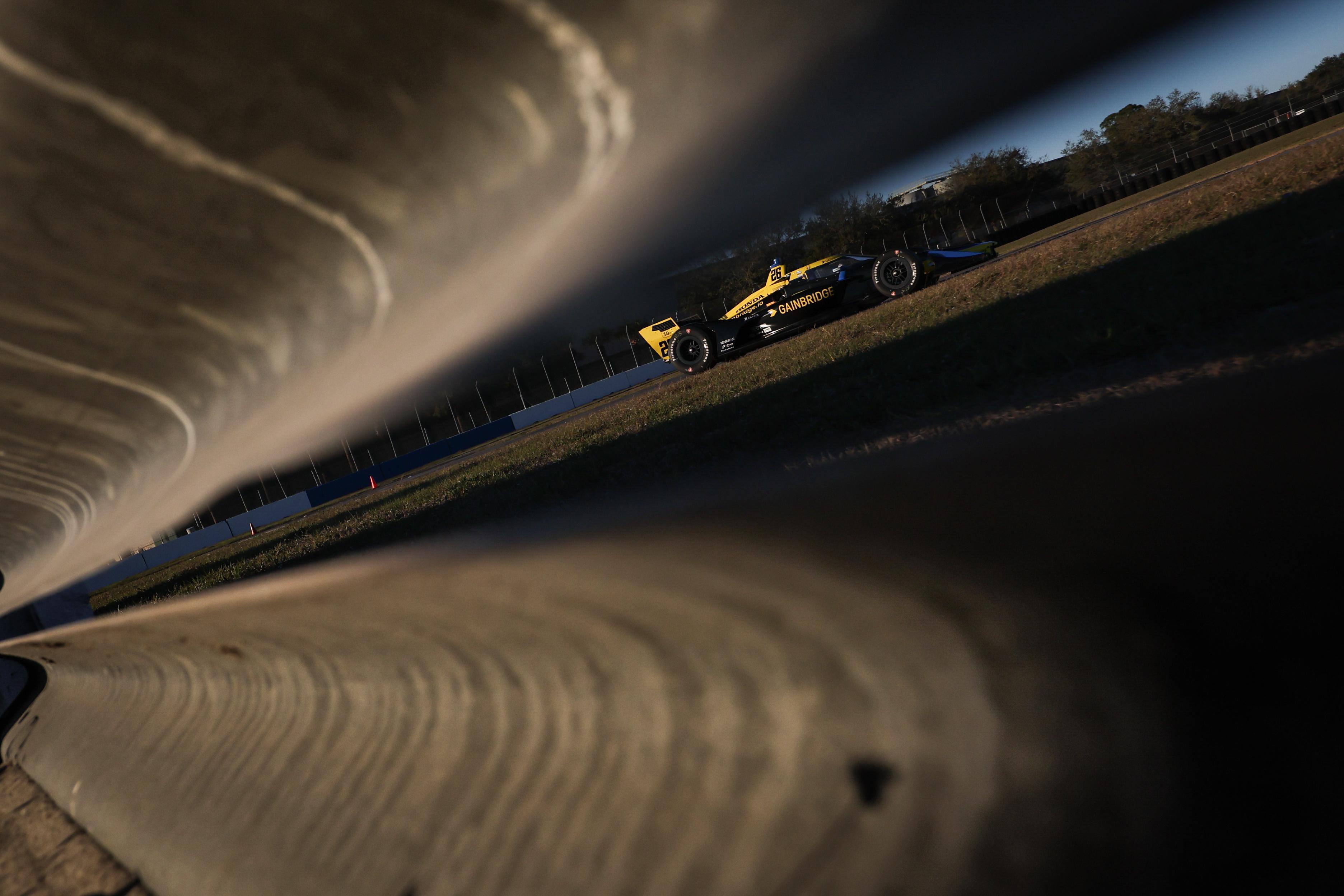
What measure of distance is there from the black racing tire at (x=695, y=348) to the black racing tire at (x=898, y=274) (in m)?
2.59

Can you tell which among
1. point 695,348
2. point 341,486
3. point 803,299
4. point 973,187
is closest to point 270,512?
point 341,486

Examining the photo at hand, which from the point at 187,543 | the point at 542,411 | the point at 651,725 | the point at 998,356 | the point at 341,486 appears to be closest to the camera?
the point at 651,725

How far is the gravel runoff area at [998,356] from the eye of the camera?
2.95 meters

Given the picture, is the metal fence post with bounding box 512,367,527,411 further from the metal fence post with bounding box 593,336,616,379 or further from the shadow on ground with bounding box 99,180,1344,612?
the shadow on ground with bounding box 99,180,1344,612

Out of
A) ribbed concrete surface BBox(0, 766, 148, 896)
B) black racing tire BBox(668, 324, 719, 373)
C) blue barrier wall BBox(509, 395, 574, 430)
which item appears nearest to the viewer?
ribbed concrete surface BBox(0, 766, 148, 896)

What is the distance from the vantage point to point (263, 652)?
119 cm

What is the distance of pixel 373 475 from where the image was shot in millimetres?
24094

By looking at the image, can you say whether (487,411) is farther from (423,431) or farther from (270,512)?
(270,512)

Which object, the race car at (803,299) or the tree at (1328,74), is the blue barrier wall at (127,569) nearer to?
the race car at (803,299)

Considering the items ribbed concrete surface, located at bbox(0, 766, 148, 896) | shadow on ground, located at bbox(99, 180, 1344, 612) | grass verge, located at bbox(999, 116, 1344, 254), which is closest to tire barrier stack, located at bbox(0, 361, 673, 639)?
grass verge, located at bbox(999, 116, 1344, 254)

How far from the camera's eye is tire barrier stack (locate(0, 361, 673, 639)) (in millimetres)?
22297

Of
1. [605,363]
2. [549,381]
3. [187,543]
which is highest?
[549,381]

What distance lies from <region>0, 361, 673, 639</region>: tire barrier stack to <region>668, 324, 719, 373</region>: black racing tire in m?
11.5

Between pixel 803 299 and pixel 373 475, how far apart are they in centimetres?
1845
